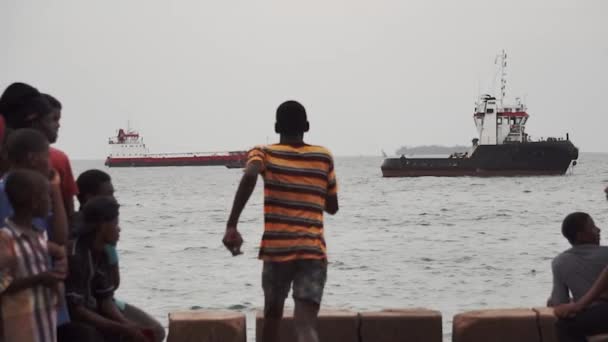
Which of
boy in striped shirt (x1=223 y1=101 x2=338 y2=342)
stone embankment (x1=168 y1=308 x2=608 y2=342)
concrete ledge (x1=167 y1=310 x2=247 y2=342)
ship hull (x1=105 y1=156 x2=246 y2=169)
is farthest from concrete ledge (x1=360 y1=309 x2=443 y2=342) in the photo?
ship hull (x1=105 y1=156 x2=246 y2=169)

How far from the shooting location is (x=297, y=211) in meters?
4.70

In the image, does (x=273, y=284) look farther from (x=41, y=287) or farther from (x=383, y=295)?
(x=383, y=295)

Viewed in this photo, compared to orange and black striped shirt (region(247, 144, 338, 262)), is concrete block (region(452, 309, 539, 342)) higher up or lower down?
lower down

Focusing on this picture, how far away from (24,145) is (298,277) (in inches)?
62.7

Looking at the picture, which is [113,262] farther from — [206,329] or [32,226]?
[206,329]

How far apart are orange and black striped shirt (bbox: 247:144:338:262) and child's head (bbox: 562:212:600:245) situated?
125 centimetres

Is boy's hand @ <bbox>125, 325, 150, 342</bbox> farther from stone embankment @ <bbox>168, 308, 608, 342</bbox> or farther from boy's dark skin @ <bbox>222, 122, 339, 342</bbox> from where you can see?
stone embankment @ <bbox>168, 308, 608, 342</bbox>

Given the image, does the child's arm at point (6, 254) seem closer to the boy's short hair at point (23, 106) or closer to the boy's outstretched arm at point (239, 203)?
the boy's short hair at point (23, 106)

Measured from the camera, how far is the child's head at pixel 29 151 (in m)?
3.81

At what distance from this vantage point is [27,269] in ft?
12.1

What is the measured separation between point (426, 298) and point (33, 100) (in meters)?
12.4

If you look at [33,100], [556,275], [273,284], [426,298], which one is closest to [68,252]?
[33,100]

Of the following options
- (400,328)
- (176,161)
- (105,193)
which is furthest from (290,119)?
(176,161)

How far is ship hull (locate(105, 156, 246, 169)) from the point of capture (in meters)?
119
